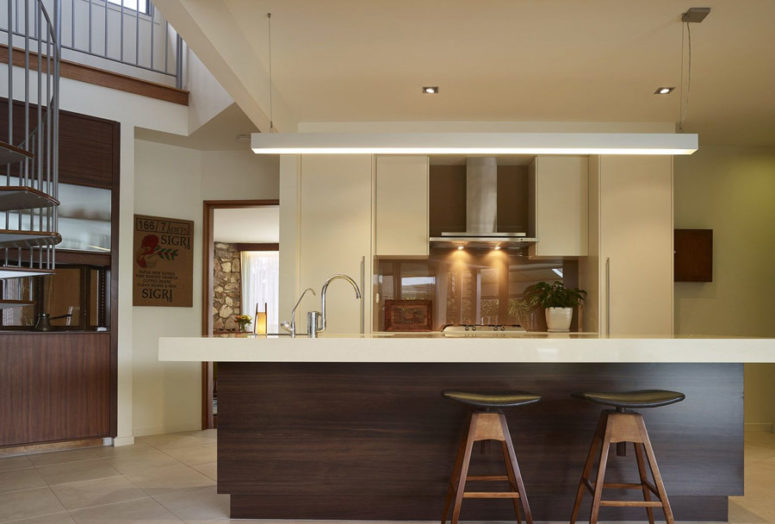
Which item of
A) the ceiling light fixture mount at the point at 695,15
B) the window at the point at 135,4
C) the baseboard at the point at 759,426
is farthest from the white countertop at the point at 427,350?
the window at the point at 135,4

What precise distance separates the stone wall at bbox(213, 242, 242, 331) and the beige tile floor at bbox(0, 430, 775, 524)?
21.8 feet

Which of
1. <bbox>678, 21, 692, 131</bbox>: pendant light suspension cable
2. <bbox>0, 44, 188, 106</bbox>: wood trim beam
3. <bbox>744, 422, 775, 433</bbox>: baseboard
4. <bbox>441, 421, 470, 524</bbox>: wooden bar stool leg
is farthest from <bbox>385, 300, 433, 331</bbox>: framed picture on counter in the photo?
<bbox>744, 422, 775, 433</bbox>: baseboard

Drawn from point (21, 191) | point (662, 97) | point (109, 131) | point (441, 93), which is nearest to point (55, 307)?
point (109, 131)

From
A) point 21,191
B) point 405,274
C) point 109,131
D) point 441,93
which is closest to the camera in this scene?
point 21,191

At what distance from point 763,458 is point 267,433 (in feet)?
12.2

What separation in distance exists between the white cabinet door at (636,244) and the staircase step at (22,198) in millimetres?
3966

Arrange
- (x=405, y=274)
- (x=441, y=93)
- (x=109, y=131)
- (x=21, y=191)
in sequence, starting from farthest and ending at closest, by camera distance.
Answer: (x=405, y=274), (x=109, y=131), (x=441, y=93), (x=21, y=191)

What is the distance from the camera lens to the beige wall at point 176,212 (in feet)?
20.1

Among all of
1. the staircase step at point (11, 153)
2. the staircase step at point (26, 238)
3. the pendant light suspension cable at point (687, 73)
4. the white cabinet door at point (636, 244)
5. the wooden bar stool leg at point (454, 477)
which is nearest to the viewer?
the wooden bar stool leg at point (454, 477)

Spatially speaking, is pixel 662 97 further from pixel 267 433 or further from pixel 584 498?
pixel 267 433

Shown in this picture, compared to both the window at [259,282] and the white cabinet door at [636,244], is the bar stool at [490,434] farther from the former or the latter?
the window at [259,282]

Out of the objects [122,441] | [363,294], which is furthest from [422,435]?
[122,441]

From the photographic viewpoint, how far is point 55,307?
17.8 ft

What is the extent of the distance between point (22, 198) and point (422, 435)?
2.34 m
